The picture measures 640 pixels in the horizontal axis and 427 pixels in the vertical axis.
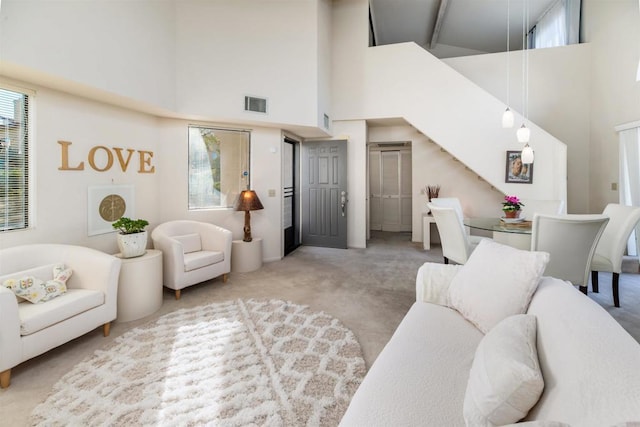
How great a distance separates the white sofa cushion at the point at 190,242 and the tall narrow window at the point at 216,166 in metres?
0.69

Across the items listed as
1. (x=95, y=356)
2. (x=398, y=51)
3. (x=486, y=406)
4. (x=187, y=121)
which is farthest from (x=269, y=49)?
(x=486, y=406)

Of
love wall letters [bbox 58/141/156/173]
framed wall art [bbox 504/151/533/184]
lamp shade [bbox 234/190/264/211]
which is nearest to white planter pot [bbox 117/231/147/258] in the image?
love wall letters [bbox 58/141/156/173]

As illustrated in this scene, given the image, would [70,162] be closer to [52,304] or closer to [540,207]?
[52,304]

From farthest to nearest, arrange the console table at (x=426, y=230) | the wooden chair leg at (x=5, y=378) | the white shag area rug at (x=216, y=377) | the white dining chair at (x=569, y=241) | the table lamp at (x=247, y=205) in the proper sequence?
the console table at (x=426, y=230)
the table lamp at (x=247, y=205)
the white dining chair at (x=569, y=241)
the wooden chair leg at (x=5, y=378)
the white shag area rug at (x=216, y=377)

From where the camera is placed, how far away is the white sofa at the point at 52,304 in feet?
6.28

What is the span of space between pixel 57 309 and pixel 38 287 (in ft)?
0.94

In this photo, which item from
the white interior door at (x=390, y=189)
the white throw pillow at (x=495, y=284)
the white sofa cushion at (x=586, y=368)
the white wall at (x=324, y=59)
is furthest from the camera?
the white interior door at (x=390, y=189)

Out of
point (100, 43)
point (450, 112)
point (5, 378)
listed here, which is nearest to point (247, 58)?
point (100, 43)

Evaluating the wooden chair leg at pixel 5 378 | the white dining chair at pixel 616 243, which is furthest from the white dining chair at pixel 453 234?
the wooden chair leg at pixel 5 378

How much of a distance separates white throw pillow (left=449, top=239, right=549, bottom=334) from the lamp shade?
3227 mm

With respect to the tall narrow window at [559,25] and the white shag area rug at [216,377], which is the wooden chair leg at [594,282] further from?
the tall narrow window at [559,25]

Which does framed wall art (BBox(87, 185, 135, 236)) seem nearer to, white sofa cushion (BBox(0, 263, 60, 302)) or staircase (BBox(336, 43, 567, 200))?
white sofa cushion (BBox(0, 263, 60, 302))

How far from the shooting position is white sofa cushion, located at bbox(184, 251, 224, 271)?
344 centimetres

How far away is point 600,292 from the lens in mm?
3533
